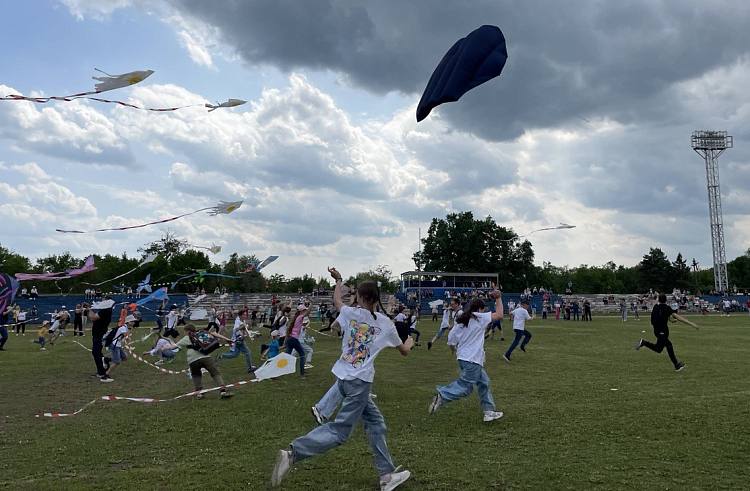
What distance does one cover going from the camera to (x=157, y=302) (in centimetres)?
4516

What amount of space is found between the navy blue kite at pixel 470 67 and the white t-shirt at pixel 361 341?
2.67 metres

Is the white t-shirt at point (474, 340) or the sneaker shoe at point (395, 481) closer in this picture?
the sneaker shoe at point (395, 481)

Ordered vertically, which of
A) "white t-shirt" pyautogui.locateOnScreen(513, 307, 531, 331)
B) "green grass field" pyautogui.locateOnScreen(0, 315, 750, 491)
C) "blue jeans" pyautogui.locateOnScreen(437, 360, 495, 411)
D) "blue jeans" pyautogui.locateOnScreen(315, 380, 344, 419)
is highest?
"white t-shirt" pyautogui.locateOnScreen(513, 307, 531, 331)

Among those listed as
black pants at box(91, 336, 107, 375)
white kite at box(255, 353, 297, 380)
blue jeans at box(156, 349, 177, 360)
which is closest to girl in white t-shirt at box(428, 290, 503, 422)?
white kite at box(255, 353, 297, 380)

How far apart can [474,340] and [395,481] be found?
342cm

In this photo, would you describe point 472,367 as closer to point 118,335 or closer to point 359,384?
point 359,384

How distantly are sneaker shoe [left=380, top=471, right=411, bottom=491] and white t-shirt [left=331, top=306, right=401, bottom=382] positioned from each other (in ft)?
3.38

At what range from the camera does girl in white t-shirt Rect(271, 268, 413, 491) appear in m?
5.20

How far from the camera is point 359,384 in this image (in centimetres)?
527

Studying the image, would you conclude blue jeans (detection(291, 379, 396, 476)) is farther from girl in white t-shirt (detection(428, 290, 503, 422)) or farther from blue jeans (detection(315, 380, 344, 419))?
girl in white t-shirt (detection(428, 290, 503, 422))

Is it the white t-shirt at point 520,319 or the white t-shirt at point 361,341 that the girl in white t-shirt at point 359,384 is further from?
the white t-shirt at point 520,319

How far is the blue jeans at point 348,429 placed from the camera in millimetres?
5148

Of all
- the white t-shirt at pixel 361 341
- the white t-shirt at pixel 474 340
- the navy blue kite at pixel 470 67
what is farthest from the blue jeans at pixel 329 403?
the navy blue kite at pixel 470 67

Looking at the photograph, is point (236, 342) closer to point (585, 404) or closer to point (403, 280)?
point (585, 404)
